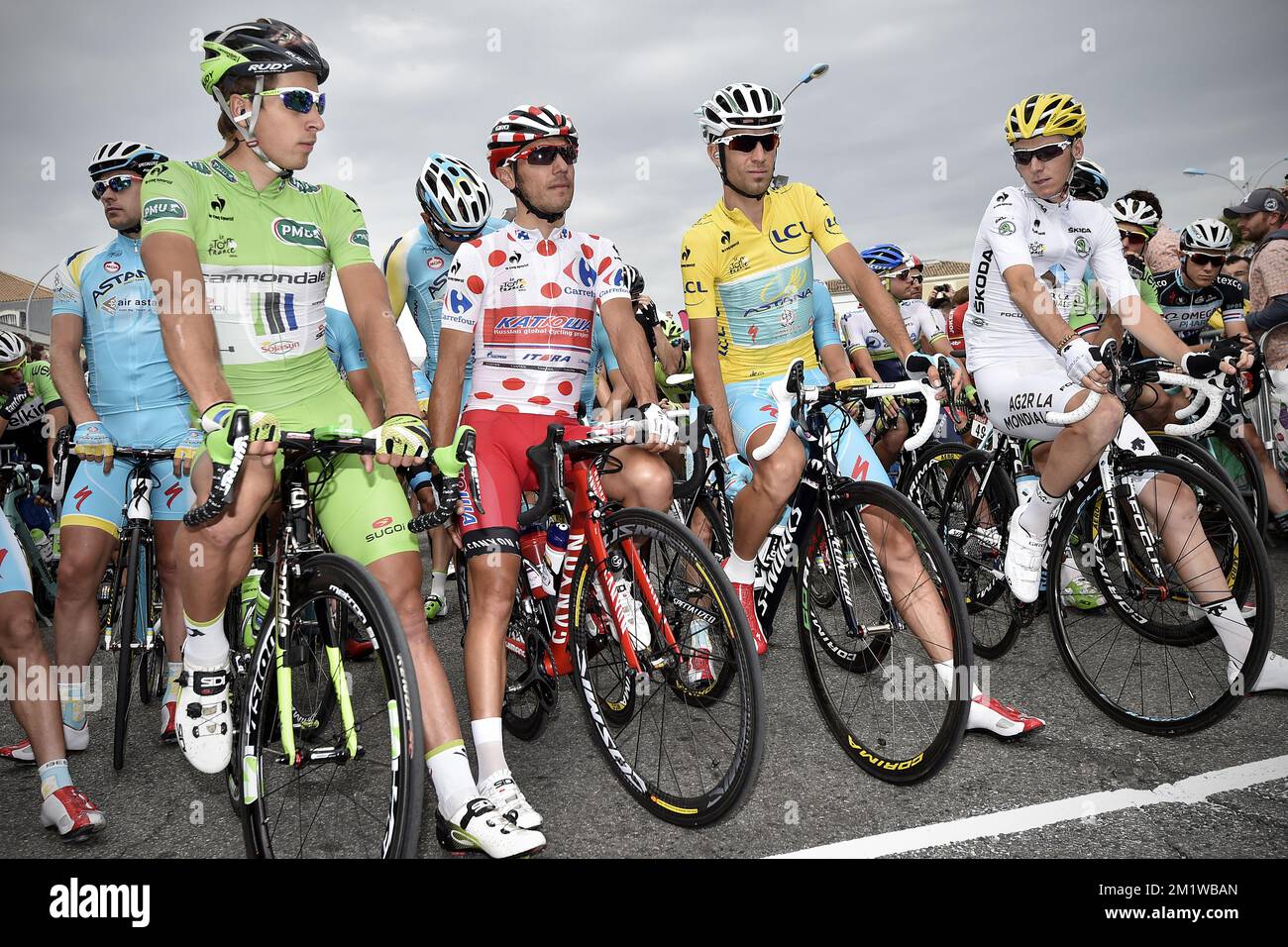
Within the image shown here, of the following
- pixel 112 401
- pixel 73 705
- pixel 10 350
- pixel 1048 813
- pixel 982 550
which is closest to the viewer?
pixel 1048 813

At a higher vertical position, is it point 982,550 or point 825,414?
point 825,414

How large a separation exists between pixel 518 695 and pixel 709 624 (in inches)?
44.1

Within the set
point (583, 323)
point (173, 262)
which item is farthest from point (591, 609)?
point (173, 262)

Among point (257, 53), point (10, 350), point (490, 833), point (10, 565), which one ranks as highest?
point (10, 350)

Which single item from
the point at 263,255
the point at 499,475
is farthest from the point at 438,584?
the point at 263,255

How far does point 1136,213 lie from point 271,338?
7212 mm

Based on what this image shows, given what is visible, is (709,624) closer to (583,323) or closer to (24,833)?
(583,323)

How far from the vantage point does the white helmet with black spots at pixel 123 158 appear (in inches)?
186

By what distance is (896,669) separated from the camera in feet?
13.8

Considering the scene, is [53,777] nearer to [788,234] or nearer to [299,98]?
[299,98]

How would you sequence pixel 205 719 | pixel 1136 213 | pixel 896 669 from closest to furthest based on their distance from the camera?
pixel 205 719, pixel 896 669, pixel 1136 213

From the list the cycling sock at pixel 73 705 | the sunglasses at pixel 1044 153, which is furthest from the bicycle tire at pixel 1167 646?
the cycling sock at pixel 73 705

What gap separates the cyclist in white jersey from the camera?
3.91m
